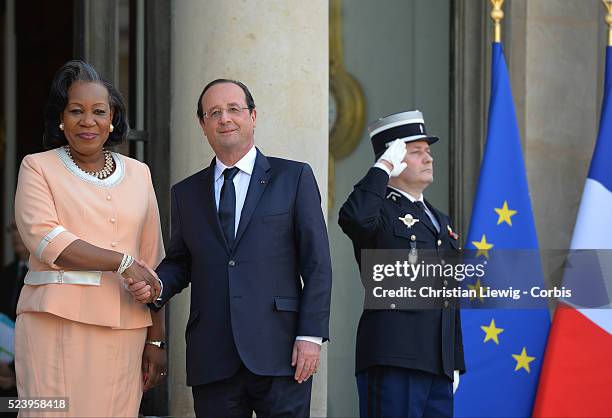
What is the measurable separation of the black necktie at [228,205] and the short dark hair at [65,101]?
41 cm

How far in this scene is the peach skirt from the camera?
13.6ft

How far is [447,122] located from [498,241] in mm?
1091

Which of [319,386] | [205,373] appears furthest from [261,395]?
[319,386]

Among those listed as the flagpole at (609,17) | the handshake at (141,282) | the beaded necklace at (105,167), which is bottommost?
the handshake at (141,282)

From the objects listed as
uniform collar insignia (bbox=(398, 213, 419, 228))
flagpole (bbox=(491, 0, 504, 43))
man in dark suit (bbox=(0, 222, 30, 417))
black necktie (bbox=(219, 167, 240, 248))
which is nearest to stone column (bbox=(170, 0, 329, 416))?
uniform collar insignia (bbox=(398, 213, 419, 228))

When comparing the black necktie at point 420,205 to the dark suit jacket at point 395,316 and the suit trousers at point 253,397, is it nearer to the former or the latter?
the dark suit jacket at point 395,316

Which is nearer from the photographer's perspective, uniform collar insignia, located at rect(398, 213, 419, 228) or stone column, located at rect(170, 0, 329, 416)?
uniform collar insignia, located at rect(398, 213, 419, 228)

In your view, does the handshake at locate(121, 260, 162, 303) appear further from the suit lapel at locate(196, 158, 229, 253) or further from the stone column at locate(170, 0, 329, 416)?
the stone column at locate(170, 0, 329, 416)

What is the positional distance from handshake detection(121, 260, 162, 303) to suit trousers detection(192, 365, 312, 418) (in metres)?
0.38

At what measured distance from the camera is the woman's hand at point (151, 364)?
174 inches

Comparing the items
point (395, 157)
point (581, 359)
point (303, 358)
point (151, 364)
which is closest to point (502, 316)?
point (581, 359)

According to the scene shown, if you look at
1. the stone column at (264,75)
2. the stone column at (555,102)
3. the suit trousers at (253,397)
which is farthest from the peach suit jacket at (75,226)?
the stone column at (555,102)

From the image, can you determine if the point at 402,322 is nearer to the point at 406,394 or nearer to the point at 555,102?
the point at 406,394

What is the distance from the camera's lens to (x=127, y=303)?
4301 millimetres
